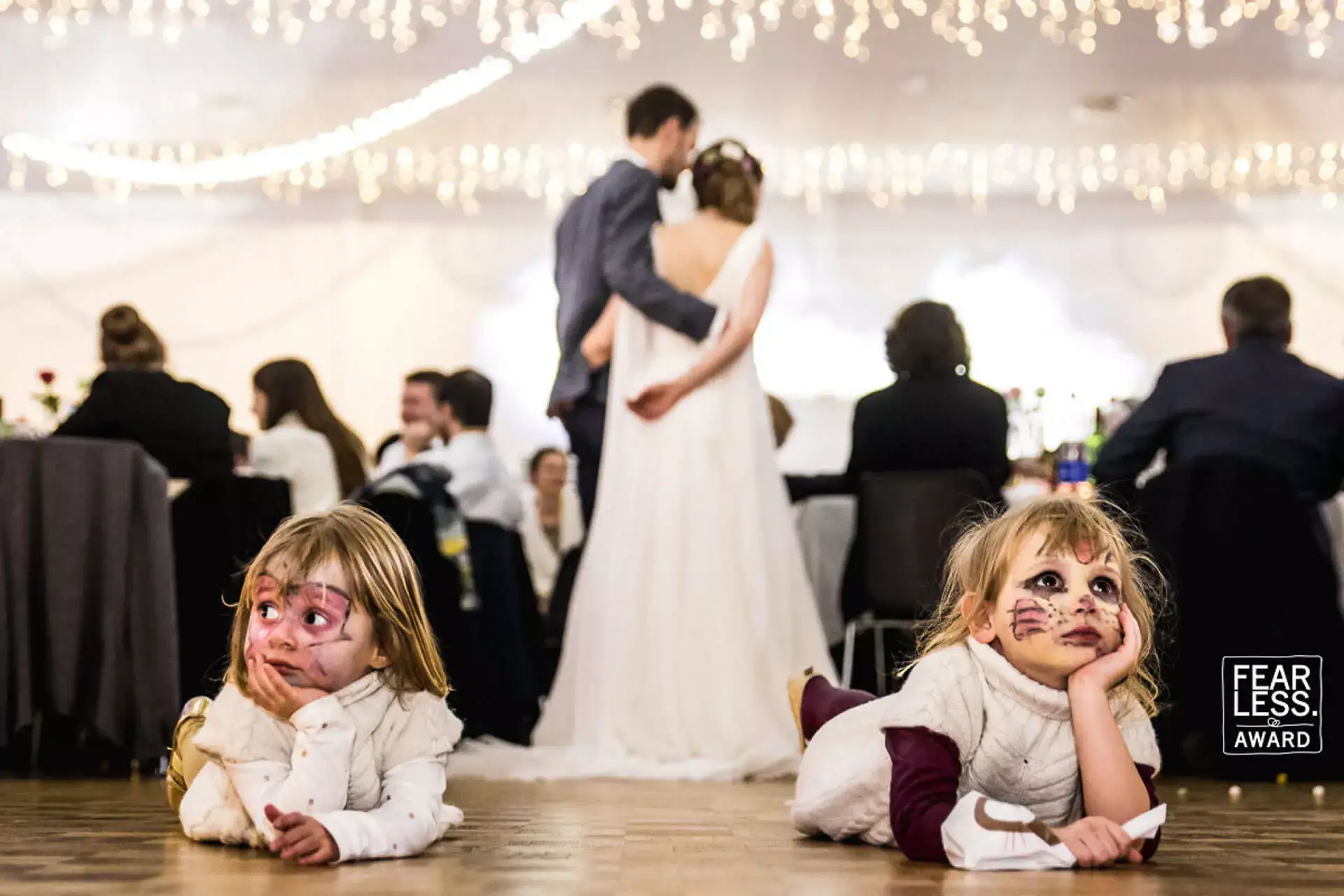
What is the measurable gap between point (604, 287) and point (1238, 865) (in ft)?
8.10

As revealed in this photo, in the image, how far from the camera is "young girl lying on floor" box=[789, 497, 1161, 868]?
168 cm

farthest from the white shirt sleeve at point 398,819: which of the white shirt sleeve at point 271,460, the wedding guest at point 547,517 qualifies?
the wedding guest at point 547,517

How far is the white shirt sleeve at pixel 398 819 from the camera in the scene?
1688 mm

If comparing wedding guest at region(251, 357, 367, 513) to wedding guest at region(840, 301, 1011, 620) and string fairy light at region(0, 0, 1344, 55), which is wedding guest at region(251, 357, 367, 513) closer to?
wedding guest at region(840, 301, 1011, 620)

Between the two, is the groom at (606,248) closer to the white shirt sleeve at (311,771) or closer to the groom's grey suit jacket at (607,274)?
the groom's grey suit jacket at (607,274)

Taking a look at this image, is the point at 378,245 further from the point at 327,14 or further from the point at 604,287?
the point at 604,287

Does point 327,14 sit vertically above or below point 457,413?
above

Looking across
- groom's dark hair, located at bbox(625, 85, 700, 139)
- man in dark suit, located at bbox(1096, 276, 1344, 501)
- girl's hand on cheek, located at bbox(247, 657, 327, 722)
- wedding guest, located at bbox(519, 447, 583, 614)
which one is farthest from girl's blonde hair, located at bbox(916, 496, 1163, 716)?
wedding guest, located at bbox(519, 447, 583, 614)

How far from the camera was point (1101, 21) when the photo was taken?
23.5 feet

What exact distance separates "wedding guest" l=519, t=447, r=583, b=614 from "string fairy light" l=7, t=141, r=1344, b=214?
369cm

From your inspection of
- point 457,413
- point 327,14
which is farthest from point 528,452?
point 457,413

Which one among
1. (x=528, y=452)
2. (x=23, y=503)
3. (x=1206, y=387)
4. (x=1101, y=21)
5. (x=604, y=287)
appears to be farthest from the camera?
(x=528, y=452)

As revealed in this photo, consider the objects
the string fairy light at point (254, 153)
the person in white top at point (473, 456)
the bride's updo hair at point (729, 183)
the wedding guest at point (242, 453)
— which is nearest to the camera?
the bride's updo hair at point (729, 183)

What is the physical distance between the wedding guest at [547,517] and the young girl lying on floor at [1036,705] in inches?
163
